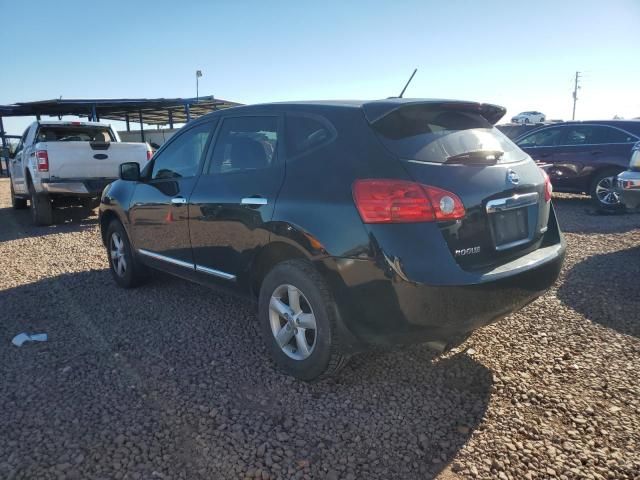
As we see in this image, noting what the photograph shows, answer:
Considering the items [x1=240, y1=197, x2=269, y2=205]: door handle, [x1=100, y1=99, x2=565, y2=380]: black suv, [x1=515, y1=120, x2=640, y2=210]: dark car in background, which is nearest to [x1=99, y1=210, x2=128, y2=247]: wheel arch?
[x1=100, y1=99, x2=565, y2=380]: black suv

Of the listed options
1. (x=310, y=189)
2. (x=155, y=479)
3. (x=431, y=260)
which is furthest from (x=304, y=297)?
(x=155, y=479)

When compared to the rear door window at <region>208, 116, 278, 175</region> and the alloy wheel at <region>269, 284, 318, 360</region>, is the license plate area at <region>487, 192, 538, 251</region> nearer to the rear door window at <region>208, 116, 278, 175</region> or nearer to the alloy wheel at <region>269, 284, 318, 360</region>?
the alloy wheel at <region>269, 284, 318, 360</region>

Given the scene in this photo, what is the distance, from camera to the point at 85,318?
4309 millimetres

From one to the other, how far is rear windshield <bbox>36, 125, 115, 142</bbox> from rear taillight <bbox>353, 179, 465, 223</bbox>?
8.57 m

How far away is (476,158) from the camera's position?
9.34 ft

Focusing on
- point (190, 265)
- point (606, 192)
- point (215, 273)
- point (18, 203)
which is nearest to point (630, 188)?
point (606, 192)

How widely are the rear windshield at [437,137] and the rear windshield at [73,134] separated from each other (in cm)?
840

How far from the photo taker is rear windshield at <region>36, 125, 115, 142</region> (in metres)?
9.50

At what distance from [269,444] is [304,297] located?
0.84 metres

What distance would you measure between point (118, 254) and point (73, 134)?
6.02 meters

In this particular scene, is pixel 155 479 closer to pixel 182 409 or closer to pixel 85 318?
pixel 182 409

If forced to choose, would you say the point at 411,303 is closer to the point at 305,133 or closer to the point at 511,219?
the point at 511,219

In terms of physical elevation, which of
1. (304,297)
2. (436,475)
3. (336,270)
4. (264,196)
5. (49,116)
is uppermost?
(49,116)

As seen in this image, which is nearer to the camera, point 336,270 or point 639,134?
point 336,270
